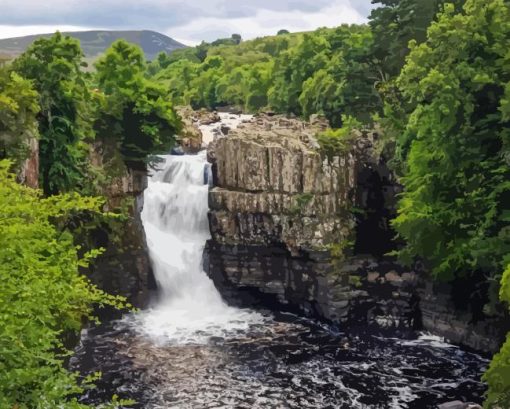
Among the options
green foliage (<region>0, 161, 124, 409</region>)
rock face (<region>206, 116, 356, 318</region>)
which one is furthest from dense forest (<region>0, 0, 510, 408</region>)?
rock face (<region>206, 116, 356, 318</region>)

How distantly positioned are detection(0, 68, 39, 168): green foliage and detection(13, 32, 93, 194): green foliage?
4087mm

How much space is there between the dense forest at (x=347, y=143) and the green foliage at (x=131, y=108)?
0.09m

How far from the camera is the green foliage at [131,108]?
46.2 m

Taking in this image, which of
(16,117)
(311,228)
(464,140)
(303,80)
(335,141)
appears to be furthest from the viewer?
(303,80)

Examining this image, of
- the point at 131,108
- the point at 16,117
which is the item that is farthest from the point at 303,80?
the point at 16,117

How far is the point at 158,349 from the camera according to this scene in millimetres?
39156

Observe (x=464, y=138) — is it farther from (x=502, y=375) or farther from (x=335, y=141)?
(x=502, y=375)

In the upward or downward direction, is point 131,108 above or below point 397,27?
below

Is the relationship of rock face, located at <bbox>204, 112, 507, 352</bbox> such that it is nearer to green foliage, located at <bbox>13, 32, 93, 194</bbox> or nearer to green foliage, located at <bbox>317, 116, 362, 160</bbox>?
green foliage, located at <bbox>317, 116, 362, 160</bbox>

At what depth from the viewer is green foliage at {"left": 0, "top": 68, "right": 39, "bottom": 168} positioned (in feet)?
104

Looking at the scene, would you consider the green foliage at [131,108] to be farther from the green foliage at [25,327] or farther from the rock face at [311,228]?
the green foliage at [25,327]

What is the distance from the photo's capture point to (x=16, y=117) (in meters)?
32.4

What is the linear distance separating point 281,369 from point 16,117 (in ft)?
65.8

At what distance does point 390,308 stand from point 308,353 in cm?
852
